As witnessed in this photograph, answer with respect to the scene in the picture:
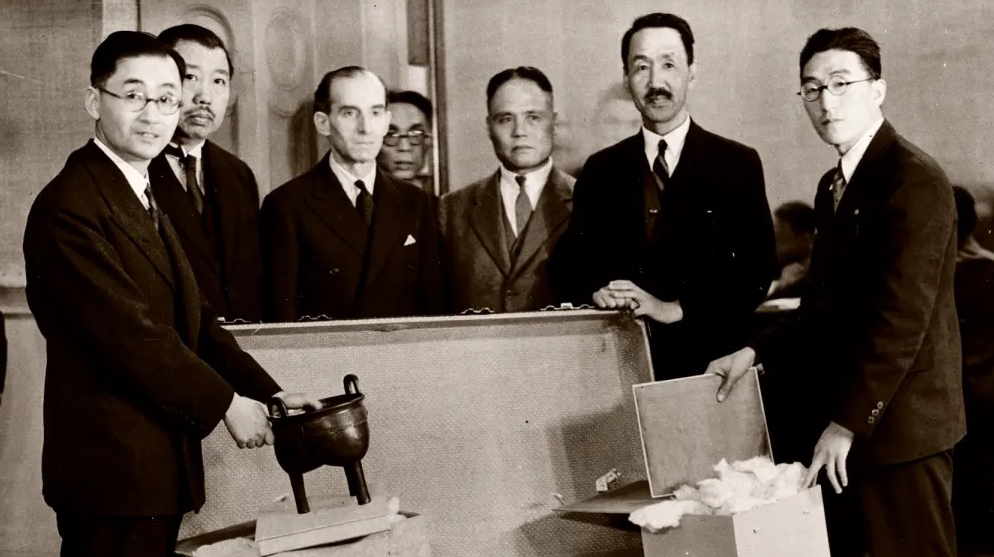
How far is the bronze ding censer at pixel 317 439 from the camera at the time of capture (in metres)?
2.30

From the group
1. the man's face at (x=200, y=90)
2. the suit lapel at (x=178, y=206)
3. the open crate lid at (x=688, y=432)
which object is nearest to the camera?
the open crate lid at (x=688, y=432)

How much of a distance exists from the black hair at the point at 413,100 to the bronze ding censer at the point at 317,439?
1.51m

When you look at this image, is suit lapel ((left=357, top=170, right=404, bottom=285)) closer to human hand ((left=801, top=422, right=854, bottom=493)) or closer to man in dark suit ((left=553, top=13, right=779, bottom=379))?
man in dark suit ((left=553, top=13, right=779, bottom=379))

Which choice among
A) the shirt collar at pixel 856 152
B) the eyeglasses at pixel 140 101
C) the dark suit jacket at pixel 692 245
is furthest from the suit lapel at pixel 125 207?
the shirt collar at pixel 856 152

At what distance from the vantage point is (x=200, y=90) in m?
3.41

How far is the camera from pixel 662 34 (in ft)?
11.3

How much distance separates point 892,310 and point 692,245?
896 millimetres

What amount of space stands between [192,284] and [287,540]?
2.46 ft

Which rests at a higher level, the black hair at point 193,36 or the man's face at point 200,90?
the black hair at point 193,36

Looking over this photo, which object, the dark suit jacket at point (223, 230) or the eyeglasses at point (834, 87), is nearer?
the eyeglasses at point (834, 87)

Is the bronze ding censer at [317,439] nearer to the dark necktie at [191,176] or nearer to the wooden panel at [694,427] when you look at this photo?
the wooden panel at [694,427]

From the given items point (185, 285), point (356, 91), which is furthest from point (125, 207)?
point (356, 91)

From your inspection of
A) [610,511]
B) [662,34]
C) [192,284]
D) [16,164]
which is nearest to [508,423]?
[610,511]

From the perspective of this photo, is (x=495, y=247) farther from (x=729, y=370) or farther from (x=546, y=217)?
(x=729, y=370)
